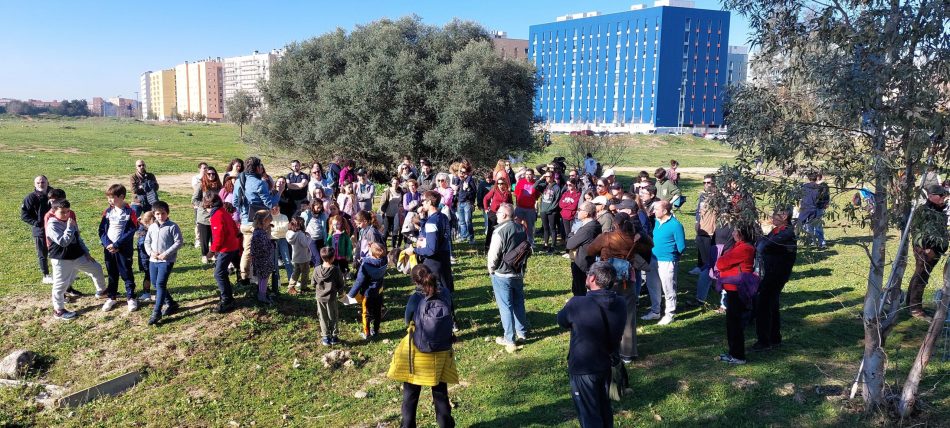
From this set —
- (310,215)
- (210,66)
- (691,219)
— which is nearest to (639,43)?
(691,219)

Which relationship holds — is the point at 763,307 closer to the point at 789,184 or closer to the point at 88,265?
the point at 789,184

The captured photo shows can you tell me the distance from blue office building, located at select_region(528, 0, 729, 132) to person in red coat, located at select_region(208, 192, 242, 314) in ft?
268

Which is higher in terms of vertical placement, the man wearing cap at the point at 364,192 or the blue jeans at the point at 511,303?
the man wearing cap at the point at 364,192

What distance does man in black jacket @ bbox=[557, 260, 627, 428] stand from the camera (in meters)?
4.80

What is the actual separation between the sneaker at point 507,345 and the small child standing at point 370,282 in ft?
5.41

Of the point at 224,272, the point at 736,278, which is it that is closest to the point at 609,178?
the point at 736,278

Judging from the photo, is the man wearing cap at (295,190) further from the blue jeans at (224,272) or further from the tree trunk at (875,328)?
the tree trunk at (875,328)

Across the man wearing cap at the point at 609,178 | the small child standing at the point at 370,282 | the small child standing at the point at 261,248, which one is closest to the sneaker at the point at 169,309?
the small child standing at the point at 261,248

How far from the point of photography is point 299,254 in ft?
30.2

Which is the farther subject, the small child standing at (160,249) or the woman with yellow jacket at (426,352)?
the small child standing at (160,249)

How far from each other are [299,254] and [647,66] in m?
92.7

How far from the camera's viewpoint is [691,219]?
58.5 ft

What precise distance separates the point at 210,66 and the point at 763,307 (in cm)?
18709

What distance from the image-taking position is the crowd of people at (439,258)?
525cm
